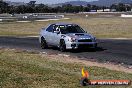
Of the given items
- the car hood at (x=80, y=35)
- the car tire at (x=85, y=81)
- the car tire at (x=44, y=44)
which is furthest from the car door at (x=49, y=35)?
the car tire at (x=85, y=81)

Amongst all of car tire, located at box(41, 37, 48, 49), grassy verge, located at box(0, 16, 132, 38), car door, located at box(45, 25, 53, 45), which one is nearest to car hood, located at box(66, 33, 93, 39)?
car door, located at box(45, 25, 53, 45)

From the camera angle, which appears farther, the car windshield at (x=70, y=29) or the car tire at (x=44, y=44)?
the car tire at (x=44, y=44)

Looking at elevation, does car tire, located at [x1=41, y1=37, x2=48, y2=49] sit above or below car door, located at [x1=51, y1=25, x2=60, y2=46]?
below

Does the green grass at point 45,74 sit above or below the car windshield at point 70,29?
below

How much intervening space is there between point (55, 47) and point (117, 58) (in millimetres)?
6012

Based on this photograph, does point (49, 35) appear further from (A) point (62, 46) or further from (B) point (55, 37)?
(A) point (62, 46)

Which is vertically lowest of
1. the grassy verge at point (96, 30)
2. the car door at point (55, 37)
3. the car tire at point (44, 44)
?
the grassy verge at point (96, 30)

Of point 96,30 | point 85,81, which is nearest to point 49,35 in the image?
→ point 85,81

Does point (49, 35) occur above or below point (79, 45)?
above

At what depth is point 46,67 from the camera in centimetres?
1367

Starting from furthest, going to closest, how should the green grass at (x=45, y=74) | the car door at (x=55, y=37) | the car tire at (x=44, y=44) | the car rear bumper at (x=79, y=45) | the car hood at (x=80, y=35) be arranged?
the car tire at (x=44, y=44) → the car door at (x=55, y=37) → the car hood at (x=80, y=35) → the car rear bumper at (x=79, y=45) → the green grass at (x=45, y=74)

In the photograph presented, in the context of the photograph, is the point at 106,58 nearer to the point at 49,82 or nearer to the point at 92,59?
the point at 92,59

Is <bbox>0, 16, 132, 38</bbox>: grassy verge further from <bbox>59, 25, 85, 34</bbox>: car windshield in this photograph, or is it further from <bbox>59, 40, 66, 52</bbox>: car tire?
<bbox>59, 40, 66, 52</bbox>: car tire

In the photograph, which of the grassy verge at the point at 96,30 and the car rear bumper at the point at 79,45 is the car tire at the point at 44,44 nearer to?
the car rear bumper at the point at 79,45
